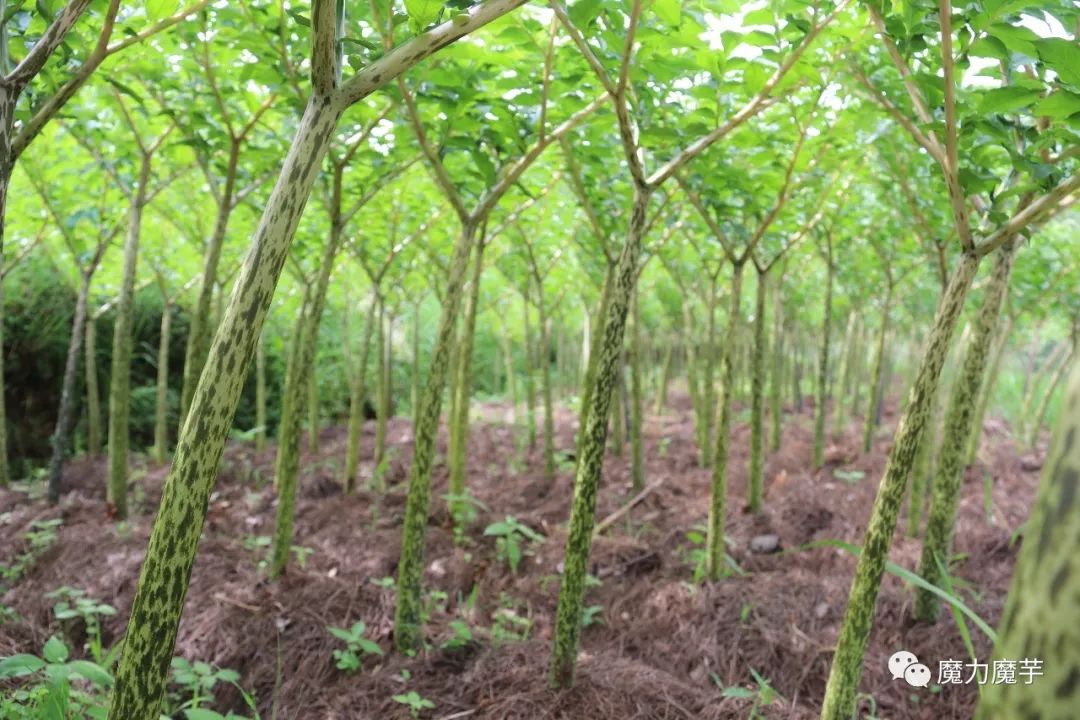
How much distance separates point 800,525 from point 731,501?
78 centimetres

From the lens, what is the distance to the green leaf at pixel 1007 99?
1.59 metres

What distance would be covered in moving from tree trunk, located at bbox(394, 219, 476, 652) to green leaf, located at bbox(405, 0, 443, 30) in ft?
4.27

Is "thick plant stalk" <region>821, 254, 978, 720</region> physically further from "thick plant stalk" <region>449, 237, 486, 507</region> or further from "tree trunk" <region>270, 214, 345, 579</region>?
"thick plant stalk" <region>449, 237, 486, 507</region>

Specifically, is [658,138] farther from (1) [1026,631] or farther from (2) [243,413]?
(2) [243,413]

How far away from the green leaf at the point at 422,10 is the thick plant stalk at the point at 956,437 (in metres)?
2.51

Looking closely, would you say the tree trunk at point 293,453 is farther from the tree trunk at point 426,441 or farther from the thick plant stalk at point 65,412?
the thick plant stalk at point 65,412

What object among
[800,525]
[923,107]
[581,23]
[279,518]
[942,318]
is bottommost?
[800,525]

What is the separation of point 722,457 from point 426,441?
2.05 m

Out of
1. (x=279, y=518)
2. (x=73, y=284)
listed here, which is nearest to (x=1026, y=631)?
(x=279, y=518)

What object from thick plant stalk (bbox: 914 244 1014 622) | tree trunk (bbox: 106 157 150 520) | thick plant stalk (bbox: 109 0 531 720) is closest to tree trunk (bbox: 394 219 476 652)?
thick plant stalk (bbox: 109 0 531 720)

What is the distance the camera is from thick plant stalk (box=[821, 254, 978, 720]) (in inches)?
77.4

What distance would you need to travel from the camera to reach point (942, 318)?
1.99 meters

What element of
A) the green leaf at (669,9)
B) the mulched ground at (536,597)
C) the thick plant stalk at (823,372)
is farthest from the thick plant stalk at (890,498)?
the thick plant stalk at (823,372)

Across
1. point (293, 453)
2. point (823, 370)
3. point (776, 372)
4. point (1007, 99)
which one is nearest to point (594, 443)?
point (1007, 99)
